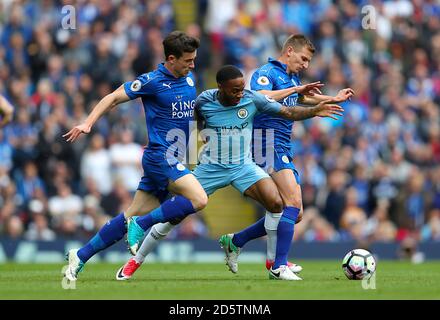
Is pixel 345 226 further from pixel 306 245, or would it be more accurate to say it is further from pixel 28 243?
pixel 28 243

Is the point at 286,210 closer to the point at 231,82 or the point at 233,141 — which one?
the point at 233,141

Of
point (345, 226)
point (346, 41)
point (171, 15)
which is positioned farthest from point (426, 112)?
point (171, 15)

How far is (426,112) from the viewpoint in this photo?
22.7m

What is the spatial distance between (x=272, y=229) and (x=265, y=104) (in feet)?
4.92

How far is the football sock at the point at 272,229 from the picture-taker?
12523mm

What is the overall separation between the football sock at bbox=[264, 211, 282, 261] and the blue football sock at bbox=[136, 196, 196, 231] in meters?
1.32

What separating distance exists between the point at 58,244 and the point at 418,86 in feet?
28.6

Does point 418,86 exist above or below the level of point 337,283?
above

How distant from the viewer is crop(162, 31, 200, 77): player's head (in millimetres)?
11789

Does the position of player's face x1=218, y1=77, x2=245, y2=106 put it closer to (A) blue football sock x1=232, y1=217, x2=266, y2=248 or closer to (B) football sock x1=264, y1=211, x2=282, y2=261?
(B) football sock x1=264, y1=211, x2=282, y2=261

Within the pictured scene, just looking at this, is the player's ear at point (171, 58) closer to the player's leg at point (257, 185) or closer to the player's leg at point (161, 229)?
the player's leg at point (161, 229)

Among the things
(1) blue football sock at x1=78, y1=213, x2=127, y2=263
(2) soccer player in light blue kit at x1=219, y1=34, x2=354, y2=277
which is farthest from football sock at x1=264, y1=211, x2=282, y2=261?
(1) blue football sock at x1=78, y1=213, x2=127, y2=263

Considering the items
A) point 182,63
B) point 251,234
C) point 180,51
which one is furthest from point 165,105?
point 251,234

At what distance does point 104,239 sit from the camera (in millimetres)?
11695
